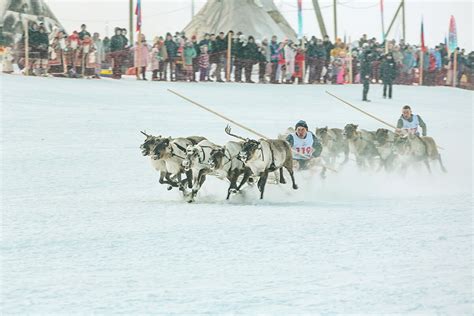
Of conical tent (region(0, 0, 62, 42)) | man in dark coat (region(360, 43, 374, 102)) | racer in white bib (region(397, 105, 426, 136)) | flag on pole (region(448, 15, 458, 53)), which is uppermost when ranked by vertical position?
conical tent (region(0, 0, 62, 42))

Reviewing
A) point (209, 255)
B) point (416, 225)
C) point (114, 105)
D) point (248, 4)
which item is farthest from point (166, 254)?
point (248, 4)

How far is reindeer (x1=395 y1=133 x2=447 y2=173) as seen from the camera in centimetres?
1388

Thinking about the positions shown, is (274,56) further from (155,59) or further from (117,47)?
(117,47)

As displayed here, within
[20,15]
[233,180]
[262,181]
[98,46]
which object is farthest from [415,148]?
[20,15]

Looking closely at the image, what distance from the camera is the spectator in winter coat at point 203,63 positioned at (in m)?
26.5

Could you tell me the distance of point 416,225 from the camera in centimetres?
926

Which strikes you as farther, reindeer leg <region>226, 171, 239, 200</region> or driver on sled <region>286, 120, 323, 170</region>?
driver on sled <region>286, 120, 323, 170</region>

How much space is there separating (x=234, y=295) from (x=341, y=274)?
1017 mm

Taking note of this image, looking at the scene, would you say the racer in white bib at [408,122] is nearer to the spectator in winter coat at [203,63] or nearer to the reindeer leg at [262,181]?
the reindeer leg at [262,181]

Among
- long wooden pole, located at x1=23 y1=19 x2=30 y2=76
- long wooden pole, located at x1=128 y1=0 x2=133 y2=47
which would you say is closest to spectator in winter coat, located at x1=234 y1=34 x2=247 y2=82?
long wooden pole, located at x1=128 y1=0 x2=133 y2=47

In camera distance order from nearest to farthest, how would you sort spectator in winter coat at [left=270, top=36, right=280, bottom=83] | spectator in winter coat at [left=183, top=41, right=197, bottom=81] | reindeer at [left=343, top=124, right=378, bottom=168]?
reindeer at [left=343, top=124, right=378, bottom=168] → spectator in winter coat at [left=183, top=41, right=197, bottom=81] → spectator in winter coat at [left=270, top=36, right=280, bottom=83]

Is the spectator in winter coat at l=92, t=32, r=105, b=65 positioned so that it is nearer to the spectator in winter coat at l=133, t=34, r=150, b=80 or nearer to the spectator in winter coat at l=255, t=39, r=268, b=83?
the spectator in winter coat at l=133, t=34, r=150, b=80

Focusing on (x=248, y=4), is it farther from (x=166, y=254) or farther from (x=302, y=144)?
(x=166, y=254)

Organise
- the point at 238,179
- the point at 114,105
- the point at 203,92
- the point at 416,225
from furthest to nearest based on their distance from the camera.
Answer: the point at 203,92, the point at 114,105, the point at 238,179, the point at 416,225
